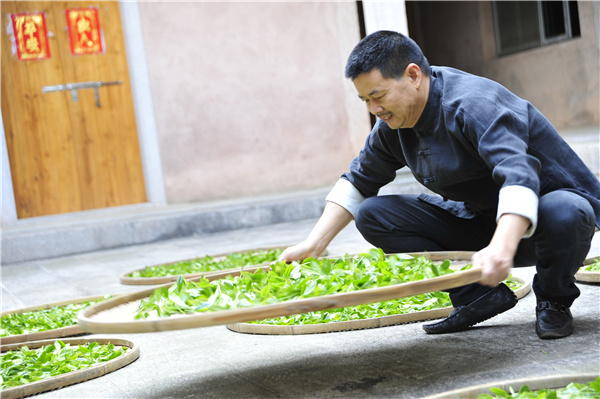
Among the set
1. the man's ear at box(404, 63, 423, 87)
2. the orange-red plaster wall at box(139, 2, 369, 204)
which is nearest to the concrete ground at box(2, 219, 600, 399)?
the man's ear at box(404, 63, 423, 87)

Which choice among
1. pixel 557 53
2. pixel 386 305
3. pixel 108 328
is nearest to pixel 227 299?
pixel 108 328

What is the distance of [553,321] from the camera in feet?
8.38

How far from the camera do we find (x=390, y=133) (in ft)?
9.17

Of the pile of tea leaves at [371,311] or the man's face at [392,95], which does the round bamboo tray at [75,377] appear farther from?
the man's face at [392,95]

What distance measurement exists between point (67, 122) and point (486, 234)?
616 cm

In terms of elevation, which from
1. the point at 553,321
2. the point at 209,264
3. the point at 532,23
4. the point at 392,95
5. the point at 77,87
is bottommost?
the point at 209,264

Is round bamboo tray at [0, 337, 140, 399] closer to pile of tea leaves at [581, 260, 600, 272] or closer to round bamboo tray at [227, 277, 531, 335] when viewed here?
round bamboo tray at [227, 277, 531, 335]

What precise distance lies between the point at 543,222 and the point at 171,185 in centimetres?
628

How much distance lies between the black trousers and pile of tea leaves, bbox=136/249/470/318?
0.29m

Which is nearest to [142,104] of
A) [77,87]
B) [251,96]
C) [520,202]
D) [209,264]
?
[77,87]

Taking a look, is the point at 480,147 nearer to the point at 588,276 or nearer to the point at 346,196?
the point at 346,196

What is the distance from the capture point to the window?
10133mm

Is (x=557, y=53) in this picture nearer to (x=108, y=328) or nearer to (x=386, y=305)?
(x=386, y=305)

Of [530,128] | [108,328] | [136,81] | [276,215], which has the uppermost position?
[136,81]
